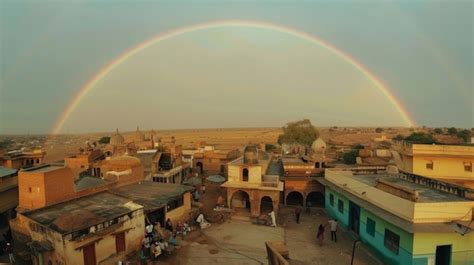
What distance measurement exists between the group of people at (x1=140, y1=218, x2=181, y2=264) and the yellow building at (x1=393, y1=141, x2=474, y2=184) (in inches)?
778

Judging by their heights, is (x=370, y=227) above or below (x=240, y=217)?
above

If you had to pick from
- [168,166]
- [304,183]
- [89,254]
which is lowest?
[89,254]

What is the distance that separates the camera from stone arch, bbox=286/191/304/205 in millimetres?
29273

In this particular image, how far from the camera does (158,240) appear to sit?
17.6 meters

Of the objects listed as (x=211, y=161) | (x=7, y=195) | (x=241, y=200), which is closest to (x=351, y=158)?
(x=211, y=161)

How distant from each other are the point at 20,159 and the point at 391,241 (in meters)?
37.3

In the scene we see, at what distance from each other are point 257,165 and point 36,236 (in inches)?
615

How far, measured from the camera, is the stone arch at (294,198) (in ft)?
96.0

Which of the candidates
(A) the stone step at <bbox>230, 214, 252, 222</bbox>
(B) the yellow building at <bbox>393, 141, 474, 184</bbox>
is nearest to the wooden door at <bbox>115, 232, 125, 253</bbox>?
(A) the stone step at <bbox>230, 214, 252, 222</bbox>

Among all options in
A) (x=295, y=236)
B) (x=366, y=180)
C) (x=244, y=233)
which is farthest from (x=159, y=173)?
(x=366, y=180)

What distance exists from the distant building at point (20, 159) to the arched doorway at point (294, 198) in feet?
93.6

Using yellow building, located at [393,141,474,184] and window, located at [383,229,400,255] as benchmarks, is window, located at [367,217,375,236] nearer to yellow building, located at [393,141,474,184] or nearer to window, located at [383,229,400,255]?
window, located at [383,229,400,255]

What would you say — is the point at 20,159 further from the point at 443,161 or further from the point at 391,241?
the point at 443,161

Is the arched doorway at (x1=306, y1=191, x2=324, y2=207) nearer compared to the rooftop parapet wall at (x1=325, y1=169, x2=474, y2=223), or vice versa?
the rooftop parapet wall at (x1=325, y1=169, x2=474, y2=223)
